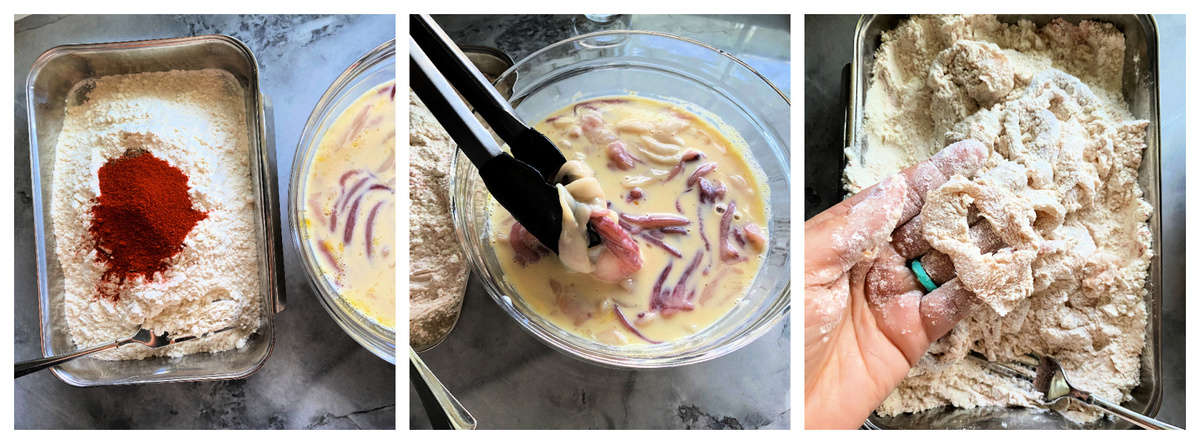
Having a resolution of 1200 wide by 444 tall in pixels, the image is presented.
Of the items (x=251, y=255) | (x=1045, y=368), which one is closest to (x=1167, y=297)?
(x=1045, y=368)

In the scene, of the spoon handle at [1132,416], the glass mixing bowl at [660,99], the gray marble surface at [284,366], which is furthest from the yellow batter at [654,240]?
the spoon handle at [1132,416]

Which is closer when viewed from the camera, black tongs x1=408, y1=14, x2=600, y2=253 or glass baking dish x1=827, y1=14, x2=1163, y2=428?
black tongs x1=408, y1=14, x2=600, y2=253

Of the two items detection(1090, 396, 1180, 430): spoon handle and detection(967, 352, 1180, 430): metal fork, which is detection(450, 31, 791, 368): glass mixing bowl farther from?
detection(1090, 396, 1180, 430): spoon handle

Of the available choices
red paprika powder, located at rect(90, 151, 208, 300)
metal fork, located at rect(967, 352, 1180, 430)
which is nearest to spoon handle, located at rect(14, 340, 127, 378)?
red paprika powder, located at rect(90, 151, 208, 300)

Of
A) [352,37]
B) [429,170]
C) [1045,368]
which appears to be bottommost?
[1045,368]

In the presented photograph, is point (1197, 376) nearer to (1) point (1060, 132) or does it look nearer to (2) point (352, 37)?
(1) point (1060, 132)

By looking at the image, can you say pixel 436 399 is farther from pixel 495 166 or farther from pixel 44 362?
pixel 44 362

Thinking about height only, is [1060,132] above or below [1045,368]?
Answer: above
